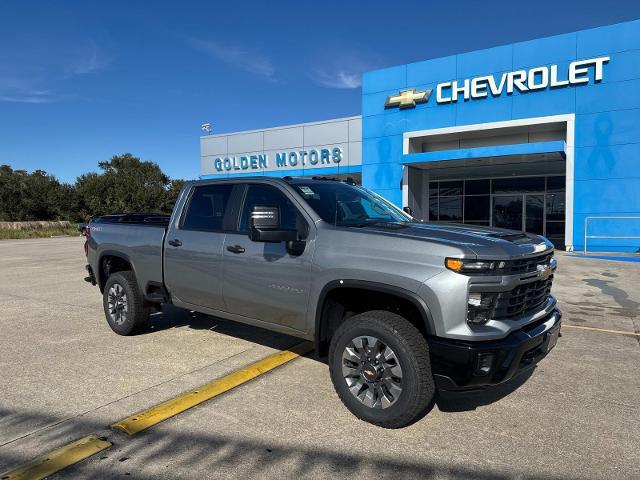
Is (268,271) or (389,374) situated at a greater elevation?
(268,271)

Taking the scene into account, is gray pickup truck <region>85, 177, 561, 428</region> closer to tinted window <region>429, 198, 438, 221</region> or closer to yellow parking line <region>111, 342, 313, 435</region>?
yellow parking line <region>111, 342, 313, 435</region>

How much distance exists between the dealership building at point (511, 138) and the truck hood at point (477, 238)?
36.1 ft

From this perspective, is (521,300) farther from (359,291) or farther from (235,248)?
(235,248)

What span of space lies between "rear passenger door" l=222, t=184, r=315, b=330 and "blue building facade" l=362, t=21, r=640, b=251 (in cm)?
1489

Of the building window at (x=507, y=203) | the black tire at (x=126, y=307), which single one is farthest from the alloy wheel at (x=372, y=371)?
the building window at (x=507, y=203)

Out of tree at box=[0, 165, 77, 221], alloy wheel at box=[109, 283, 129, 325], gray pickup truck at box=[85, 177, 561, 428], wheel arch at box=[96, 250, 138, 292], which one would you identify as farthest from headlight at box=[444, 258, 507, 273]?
tree at box=[0, 165, 77, 221]

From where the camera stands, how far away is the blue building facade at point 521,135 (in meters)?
16.8

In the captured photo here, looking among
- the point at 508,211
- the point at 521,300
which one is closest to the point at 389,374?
the point at 521,300

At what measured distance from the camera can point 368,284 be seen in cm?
350

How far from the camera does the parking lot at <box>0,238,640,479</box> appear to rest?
2973 mm

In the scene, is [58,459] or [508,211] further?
[508,211]

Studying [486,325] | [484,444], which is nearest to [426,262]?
[486,325]

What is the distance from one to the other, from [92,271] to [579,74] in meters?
17.6

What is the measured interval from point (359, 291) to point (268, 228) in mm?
897
